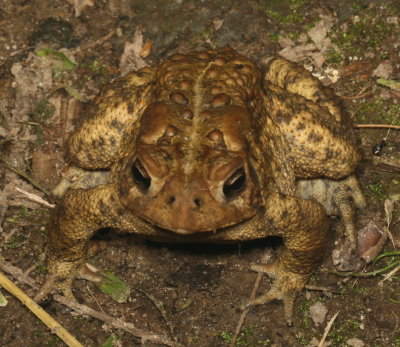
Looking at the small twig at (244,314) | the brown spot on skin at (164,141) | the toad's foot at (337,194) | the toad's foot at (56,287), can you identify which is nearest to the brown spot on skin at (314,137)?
the toad's foot at (337,194)

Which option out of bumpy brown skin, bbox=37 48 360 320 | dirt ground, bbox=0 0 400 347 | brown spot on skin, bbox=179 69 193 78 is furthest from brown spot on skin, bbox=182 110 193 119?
dirt ground, bbox=0 0 400 347

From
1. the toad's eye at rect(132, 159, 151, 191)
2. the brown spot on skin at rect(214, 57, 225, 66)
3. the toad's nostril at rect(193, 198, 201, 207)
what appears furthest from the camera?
the brown spot on skin at rect(214, 57, 225, 66)

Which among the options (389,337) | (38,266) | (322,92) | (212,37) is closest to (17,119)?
(38,266)

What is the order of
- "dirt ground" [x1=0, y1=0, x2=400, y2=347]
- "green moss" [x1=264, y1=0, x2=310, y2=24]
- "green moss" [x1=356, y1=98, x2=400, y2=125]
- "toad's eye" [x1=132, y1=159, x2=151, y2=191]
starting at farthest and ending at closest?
"green moss" [x1=264, y1=0, x2=310, y2=24], "green moss" [x1=356, y1=98, x2=400, y2=125], "dirt ground" [x1=0, y1=0, x2=400, y2=347], "toad's eye" [x1=132, y1=159, x2=151, y2=191]

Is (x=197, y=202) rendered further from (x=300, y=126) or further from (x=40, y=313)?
(x=40, y=313)

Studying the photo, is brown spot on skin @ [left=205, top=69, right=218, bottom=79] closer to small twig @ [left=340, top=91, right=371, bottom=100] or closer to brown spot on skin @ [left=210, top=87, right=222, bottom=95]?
brown spot on skin @ [left=210, top=87, right=222, bottom=95]

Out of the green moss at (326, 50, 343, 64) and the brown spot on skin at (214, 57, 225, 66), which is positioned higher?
the brown spot on skin at (214, 57, 225, 66)

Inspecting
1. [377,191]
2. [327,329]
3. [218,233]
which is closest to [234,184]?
[218,233]

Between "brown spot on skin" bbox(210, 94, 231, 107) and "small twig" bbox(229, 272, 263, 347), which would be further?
"small twig" bbox(229, 272, 263, 347)
